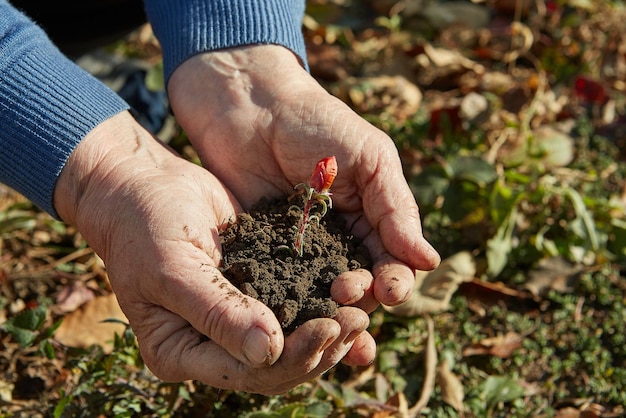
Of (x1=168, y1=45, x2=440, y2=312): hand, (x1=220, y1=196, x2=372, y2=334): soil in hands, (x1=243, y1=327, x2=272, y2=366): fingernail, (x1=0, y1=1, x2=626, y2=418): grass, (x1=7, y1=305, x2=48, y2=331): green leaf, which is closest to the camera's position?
(x1=243, y1=327, x2=272, y2=366): fingernail

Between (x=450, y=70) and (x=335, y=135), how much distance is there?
2177 millimetres

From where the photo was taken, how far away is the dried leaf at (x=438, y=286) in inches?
108

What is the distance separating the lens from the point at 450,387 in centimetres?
251

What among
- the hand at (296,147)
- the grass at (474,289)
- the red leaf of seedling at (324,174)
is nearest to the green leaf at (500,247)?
the grass at (474,289)

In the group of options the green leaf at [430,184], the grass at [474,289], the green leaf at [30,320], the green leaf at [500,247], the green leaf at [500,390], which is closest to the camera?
the green leaf at [30,320]

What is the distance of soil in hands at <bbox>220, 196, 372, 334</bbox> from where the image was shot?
1.94m

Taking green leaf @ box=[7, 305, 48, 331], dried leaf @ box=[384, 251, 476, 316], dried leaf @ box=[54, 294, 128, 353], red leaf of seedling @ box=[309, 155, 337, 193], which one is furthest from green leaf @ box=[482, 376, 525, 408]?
green leaf @ box=[7, 305, 48, 331]

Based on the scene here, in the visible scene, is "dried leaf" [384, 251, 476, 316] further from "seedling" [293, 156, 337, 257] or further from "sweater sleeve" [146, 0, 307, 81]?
"sweater sleeve" [146, 0, 307, 81]

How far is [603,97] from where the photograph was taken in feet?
12.8

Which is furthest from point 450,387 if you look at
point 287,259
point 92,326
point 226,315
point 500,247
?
point 92,326

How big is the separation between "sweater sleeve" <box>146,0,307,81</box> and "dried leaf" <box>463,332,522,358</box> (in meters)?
1.20

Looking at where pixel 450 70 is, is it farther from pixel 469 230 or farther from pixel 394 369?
pixel 394 369

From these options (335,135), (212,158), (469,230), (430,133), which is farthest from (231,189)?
(430,133)

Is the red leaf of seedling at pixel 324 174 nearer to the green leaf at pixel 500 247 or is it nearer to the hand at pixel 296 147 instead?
the hand at pixel 296 147
